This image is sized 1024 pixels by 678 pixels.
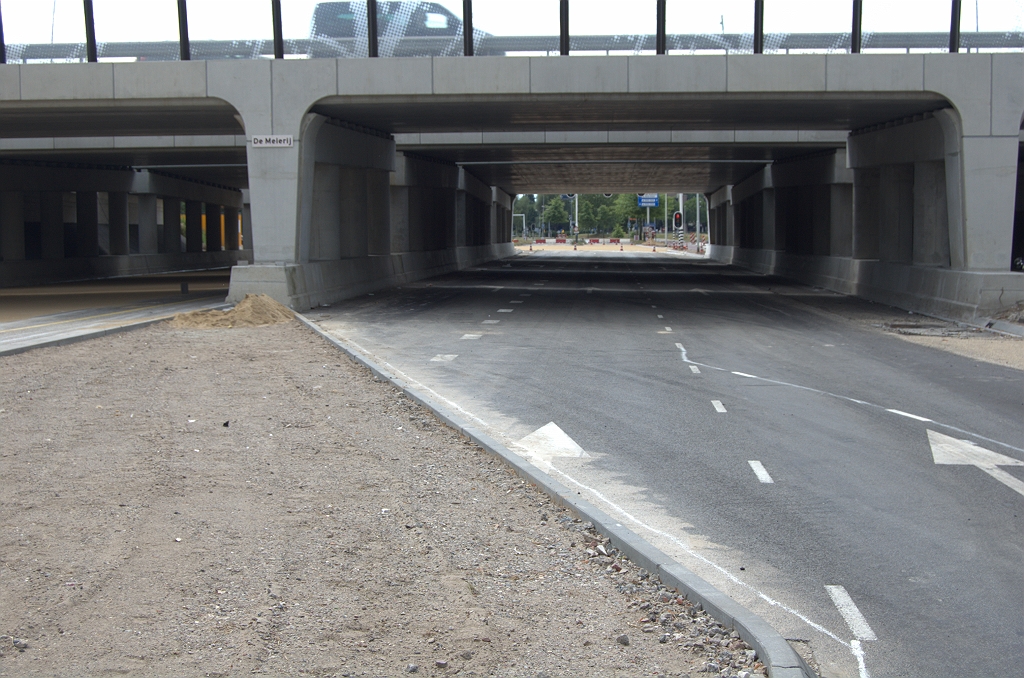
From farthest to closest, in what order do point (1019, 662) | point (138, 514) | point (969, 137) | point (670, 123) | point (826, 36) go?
1. point (670, 123)
2. point (826, 36)
3. point (969, 137)
4. point (138, 514)
5. point (1019, 662)

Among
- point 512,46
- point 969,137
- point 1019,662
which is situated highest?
point 512,46

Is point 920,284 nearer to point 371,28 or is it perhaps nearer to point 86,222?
point 371,28

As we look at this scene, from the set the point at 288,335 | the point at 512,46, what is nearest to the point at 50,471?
the point at 288,335

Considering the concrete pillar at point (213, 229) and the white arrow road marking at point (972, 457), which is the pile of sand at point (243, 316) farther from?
the concrete pillar at point (213, 229)

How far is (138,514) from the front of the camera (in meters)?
7.17

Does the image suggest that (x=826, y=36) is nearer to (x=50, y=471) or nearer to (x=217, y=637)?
(x=50, y=471)

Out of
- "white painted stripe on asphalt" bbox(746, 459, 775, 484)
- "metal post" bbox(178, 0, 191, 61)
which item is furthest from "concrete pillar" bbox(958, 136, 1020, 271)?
"metal post" bbox(178, 0, 191, 61)

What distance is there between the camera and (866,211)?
31938mm

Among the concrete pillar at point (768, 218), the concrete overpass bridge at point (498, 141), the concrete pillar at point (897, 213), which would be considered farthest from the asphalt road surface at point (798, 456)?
the concrete pillar at point (768, 218)

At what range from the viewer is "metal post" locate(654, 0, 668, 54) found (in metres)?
24.3

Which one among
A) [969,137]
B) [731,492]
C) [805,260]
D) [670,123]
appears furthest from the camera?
[805,260]

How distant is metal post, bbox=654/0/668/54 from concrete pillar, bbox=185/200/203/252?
42763mm

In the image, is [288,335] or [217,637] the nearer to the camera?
[217,637]

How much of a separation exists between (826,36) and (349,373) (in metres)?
15.6
